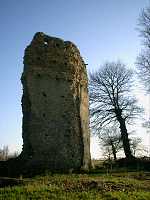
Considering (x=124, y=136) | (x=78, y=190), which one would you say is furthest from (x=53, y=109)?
(x=124, y=136)

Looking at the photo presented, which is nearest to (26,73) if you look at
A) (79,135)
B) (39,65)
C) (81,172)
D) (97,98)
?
(39,65)

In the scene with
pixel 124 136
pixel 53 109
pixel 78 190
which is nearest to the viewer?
pixel 78 190

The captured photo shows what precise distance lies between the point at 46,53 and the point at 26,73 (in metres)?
1.37

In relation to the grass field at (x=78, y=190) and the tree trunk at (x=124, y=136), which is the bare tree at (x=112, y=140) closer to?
the tree trunk at (x=124, y=136)

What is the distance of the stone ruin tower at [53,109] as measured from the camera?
14484 millimetres

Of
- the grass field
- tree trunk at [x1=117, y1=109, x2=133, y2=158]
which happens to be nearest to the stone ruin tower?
the grass field

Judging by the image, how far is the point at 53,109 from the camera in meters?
15.1

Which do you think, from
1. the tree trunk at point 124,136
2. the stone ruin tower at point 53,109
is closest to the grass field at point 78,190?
the stone ruin tower at point 53,109

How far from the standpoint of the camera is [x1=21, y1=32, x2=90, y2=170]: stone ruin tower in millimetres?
14484

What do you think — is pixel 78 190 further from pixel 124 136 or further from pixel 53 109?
pixel 124 136

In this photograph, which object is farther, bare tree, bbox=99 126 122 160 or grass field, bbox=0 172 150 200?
bare tree, bbox=99 126 122 160

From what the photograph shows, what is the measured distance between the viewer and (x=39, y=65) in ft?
51.1

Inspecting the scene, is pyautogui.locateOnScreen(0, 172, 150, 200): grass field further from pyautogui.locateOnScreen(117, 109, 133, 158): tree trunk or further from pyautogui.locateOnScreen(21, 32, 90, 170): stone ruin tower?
pyautogui.locateOnScreen(117, 109, 133, 158): tree trunk

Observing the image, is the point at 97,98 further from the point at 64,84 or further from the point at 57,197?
the point at 57,197
